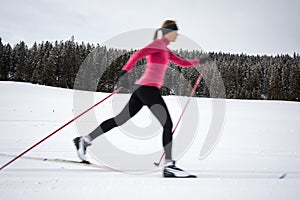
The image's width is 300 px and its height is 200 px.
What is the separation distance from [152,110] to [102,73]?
145 ft

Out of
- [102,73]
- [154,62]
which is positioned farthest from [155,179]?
[102,73]

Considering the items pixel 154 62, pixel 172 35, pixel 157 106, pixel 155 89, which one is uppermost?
pixel 172 35

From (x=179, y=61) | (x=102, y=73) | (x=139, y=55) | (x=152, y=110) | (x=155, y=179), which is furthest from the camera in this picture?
(x=102, y=73)

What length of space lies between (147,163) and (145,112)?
727 centimetres

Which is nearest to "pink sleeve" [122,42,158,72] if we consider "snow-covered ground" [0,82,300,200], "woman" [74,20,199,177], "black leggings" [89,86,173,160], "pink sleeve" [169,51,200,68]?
"woman" [74,20,199,177]

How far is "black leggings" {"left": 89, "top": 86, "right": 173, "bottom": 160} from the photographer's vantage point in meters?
2.83

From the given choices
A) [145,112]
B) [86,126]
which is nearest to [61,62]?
[145,112]

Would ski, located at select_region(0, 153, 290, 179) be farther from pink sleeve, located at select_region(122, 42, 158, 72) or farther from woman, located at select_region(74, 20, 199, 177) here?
pink sleeve, located at select_region(122, 42, 158, 72)

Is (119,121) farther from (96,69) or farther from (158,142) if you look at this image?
(96,69)

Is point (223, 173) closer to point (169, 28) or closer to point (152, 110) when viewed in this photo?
point (152, 110)

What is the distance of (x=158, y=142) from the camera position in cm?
492

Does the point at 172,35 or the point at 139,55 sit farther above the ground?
the point at 172,35

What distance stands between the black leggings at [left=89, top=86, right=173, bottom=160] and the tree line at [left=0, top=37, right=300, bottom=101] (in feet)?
114

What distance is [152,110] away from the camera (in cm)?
288
